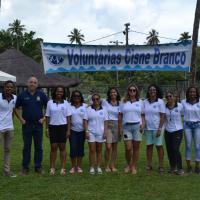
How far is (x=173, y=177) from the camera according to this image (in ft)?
29.2

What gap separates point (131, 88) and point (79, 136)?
1.45m

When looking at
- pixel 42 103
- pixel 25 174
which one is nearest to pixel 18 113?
pixel 42 103

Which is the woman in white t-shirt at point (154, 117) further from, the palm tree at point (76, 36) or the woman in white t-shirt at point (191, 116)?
the palm tree at point (76, 36)

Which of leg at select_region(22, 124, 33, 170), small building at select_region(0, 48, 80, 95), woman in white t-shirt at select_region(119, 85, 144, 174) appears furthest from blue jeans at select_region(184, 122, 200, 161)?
small building at select_region(0, 48, 80, 95)

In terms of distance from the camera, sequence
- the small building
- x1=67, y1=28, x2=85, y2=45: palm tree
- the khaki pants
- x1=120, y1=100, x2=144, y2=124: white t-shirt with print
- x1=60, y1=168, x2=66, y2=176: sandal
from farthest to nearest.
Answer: x1=67, y1=28, x2=85, y2=45: palm tree < the small building < x1=120, y1=100, x2=144, y2=124: white t-shirt with print < x1=60, y1=168, x2=66, y2=176: sandal < the khaki pants

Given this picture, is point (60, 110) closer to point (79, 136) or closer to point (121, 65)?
point (79, 136)

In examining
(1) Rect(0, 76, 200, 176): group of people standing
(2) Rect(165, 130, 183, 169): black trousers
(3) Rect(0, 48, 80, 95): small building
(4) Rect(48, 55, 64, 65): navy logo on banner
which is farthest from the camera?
(3) Rect(0, 48, 80, 95): small building

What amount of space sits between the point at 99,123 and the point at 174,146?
1.64 metres

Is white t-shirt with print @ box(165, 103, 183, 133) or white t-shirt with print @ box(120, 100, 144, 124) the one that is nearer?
white t-shirt with print @ box(120, 100, 144, 124)

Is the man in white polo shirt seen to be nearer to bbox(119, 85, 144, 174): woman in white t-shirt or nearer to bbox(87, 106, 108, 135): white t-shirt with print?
bbox(87, 106, 108, 135): white t-shirt with print

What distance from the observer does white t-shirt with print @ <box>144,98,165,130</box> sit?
30.0 feet

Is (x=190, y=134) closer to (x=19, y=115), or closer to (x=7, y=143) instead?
(x=19, y=115)

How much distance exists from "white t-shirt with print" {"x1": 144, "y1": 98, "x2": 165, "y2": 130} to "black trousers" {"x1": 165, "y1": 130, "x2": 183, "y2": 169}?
36 cm

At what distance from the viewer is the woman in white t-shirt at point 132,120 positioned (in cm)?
907
